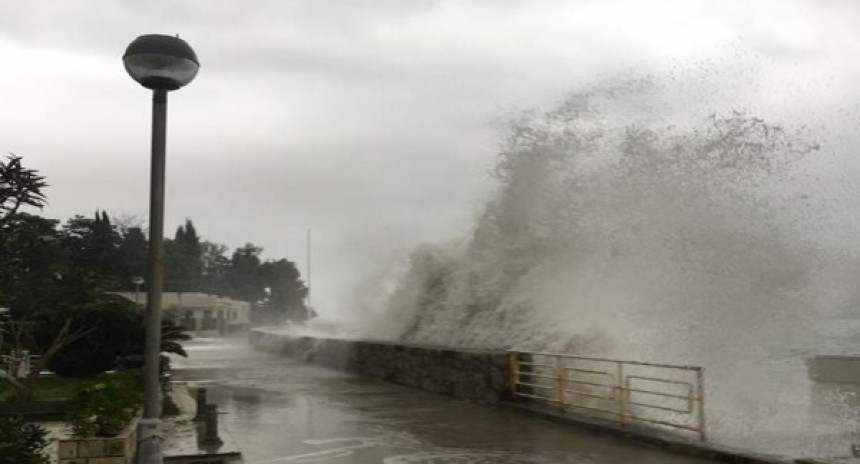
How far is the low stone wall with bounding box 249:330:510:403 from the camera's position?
1253 cm

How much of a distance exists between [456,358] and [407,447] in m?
4.90

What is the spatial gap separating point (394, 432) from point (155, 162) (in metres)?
5.99

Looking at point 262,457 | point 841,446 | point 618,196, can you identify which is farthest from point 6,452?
point 618,196

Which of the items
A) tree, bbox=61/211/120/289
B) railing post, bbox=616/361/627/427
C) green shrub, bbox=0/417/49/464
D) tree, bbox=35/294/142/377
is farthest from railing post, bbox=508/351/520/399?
tree, bbox=61/211/120/289

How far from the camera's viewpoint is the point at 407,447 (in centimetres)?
883

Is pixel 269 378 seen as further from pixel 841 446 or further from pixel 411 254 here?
pixel 841 446

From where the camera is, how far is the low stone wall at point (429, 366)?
41.1ft

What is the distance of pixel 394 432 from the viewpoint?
9.98 meters

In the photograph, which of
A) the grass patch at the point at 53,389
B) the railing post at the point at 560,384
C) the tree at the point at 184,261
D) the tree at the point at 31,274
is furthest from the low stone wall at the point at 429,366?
the tree at the point at 184,261

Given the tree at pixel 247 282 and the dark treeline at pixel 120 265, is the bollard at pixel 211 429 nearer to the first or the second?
the dark treeline at pixel 120 265

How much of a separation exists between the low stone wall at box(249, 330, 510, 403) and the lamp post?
8114mm

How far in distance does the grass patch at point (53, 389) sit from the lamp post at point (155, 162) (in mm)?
6294

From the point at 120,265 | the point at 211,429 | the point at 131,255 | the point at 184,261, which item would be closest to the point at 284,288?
the point at 184,261

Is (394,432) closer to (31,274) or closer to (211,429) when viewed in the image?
(211,429)
